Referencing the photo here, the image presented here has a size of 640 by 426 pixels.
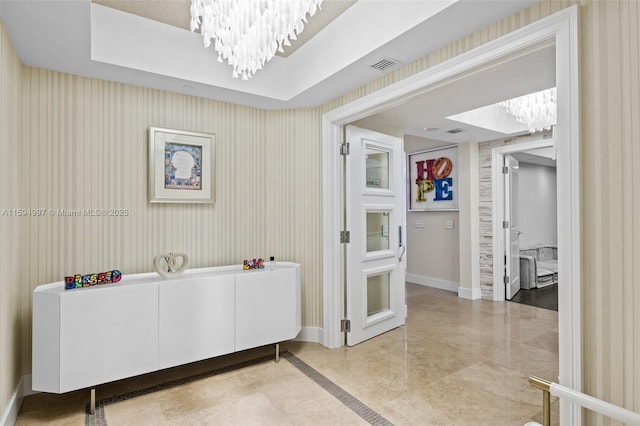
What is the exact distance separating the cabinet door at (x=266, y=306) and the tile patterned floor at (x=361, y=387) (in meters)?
0.24

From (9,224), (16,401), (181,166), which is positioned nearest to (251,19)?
(181,166)

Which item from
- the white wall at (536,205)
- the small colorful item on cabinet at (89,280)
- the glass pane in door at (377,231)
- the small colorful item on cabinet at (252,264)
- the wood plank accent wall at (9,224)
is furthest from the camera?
the white wall at (536,205)

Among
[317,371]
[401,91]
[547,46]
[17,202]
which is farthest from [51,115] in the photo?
[547,46]

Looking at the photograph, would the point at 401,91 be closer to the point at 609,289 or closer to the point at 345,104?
the point at 345,104

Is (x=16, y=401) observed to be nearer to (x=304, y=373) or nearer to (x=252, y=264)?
(x=252, y=264)

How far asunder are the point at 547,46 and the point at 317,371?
105 inches

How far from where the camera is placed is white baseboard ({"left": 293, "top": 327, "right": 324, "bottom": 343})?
3.34 m

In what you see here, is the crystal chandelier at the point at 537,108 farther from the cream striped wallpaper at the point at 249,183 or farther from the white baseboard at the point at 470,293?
the white baseboard at the point at 470,293

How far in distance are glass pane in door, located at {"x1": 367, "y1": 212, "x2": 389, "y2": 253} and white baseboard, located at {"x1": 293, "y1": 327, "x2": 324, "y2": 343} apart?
3.14ft

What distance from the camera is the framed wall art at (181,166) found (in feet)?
9.30

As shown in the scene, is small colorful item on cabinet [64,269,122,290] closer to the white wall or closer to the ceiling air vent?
the ceiling air vent

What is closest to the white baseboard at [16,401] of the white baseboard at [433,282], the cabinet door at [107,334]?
the cabinet door at [107,334]

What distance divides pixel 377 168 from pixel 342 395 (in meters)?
2.24

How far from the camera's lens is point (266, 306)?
9.56 ft
